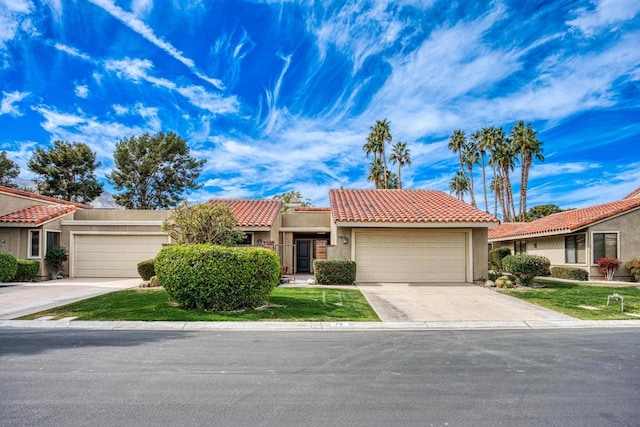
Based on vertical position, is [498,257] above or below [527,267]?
below

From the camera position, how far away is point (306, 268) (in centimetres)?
2427

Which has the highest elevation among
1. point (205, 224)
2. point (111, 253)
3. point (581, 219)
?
point (581, 219)

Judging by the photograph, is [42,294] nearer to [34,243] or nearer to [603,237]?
[34,243]

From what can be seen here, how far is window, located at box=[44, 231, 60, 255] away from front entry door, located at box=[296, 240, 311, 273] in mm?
12550

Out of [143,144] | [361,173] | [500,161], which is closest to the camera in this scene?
[143,144]

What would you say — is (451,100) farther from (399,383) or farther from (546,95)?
(399,383)

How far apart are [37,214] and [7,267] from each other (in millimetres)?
3582

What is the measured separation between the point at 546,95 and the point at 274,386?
71.4 ft

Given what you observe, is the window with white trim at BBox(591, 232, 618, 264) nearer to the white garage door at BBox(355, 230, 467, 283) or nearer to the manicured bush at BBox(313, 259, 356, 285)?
the white garage door at BBox(355, 230, 467, 283)

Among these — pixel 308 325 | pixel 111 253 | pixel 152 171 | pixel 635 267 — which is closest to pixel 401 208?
pixel 308 325

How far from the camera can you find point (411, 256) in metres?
17.3

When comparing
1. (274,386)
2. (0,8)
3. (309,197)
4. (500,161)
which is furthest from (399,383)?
(309,197)

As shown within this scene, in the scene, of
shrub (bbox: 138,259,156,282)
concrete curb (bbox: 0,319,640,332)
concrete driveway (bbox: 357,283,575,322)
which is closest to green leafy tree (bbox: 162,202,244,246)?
concrete curb (bbox: 0,319,640,332)

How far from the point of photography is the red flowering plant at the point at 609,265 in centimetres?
1889
